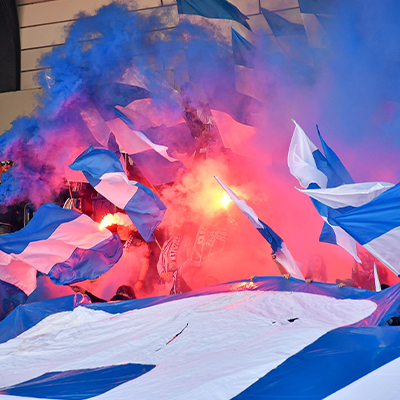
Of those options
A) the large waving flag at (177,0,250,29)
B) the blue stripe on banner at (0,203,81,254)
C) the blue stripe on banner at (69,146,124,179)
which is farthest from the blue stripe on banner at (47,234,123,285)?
the large waving flag at (177,0,250,29)

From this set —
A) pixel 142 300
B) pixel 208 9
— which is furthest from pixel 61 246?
pixel 208 9

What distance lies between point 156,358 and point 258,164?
11.8 feet

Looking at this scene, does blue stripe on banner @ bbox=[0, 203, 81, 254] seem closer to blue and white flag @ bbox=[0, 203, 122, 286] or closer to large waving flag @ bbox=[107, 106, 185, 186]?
blue and white flag @ bbox=[0, 203, 122, 286]

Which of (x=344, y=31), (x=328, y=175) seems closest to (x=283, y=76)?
(x=344, y=31)

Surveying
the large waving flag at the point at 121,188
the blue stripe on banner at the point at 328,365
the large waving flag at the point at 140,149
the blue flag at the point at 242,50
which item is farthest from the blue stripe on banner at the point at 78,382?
the blue flag at the point at 242,50

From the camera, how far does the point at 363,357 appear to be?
7.26ft

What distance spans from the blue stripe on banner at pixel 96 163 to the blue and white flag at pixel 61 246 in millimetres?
451

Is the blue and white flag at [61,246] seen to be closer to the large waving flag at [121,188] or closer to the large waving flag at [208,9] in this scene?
the large waving flag at [121,188]

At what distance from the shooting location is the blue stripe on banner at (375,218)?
287 cm

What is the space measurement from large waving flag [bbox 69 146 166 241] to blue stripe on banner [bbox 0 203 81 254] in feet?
1.43

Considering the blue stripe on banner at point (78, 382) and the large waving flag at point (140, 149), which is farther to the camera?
the large waving flag at point (140, 149)

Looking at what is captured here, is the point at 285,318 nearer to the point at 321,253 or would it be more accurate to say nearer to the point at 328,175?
the point at 328,175

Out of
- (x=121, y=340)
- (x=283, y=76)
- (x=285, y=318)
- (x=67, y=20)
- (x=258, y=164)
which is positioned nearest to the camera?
(x=285, y=318)

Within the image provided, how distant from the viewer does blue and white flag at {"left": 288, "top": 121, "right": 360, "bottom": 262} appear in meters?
3.87
